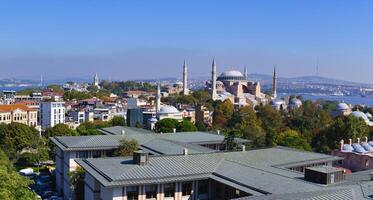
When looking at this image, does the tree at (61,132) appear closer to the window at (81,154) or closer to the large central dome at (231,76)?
the window at (81,154)

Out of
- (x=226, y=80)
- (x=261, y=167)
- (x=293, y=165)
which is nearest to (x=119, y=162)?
(x=261, y=167)

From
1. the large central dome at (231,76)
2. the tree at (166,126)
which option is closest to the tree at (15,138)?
the tree at (166,126)

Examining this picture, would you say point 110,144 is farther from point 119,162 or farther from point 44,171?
point 44,171

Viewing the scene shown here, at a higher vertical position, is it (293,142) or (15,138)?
(293,142)

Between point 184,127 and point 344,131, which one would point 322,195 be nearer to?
point 344,131

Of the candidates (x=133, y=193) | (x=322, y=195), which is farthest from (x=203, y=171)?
(x=322, y=195)

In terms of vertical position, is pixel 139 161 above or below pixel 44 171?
above
